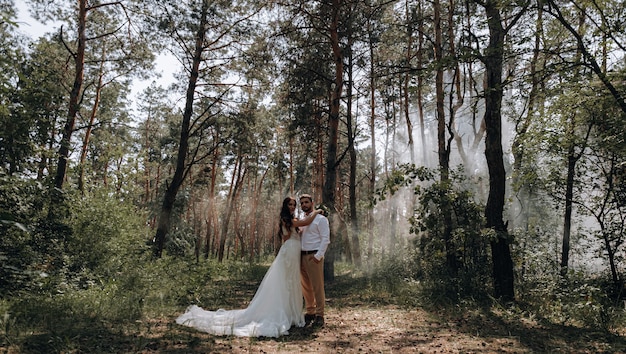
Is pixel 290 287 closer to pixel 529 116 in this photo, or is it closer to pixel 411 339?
pixel 411 339

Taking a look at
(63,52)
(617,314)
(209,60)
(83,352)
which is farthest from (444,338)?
(63,52)

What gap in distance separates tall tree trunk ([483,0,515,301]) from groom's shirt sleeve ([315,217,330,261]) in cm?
332

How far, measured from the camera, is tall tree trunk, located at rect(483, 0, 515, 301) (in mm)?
7746

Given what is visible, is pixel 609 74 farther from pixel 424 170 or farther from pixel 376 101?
pixel 376 101

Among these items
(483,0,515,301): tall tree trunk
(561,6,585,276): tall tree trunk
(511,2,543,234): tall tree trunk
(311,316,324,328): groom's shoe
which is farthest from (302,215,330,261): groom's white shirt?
(561,6,585,276): tall tree trunk

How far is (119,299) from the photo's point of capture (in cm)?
705

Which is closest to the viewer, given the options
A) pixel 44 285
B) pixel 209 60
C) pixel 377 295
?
pixel 44 285

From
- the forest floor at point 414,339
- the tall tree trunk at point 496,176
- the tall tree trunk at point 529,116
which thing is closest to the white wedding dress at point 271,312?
the forest floor at point 414,339

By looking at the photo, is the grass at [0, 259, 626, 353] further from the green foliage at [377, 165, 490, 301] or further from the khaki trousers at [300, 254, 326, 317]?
the green foliage at [377, 165, 490, 301]

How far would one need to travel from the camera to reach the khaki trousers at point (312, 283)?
21.2ft

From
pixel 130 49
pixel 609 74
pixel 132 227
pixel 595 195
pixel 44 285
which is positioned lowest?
pixel 44 285

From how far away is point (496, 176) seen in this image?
26.3ft

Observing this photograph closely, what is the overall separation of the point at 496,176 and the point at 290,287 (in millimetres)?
4635

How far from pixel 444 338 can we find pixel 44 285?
253 inches
